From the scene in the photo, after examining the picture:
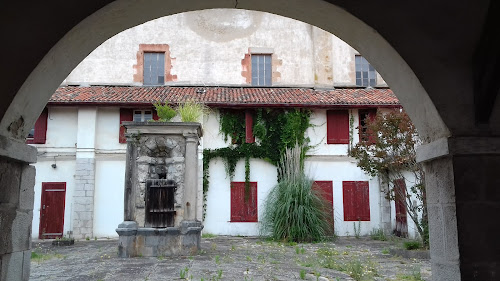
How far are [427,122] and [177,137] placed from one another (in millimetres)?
6701

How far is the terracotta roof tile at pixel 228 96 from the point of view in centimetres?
1412

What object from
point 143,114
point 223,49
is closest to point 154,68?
point 223,49

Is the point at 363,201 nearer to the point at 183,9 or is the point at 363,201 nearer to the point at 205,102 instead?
the point at 205,102

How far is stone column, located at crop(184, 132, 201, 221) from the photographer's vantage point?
8.50 m

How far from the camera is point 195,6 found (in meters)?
2.73

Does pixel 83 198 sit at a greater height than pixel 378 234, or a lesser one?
greater

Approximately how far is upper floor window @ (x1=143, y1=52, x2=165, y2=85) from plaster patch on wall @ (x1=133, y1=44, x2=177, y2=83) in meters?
0.17

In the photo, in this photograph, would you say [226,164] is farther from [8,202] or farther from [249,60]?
[8,202]

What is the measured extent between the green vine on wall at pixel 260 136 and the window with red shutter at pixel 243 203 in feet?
0.45

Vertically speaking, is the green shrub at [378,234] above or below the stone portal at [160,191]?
below

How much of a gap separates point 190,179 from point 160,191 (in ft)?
2.13

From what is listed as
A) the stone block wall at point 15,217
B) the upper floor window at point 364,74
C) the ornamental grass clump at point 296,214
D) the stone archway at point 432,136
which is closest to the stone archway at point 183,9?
the stone archway at point 432,136

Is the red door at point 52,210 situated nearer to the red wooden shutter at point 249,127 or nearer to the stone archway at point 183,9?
the red wooden shutter at point 249,127

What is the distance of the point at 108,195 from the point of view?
14008 mm
